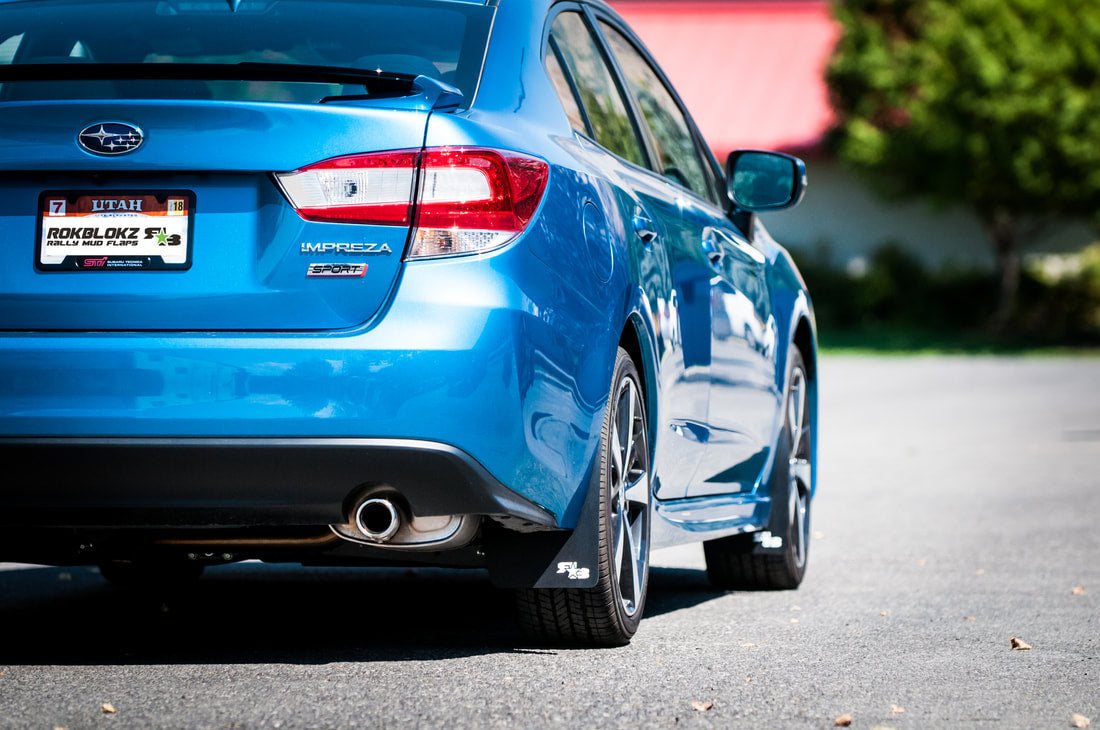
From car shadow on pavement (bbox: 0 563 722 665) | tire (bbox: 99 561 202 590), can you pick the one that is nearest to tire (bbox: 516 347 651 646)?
car shadow on pavement (bbox: 0 563 722 665)

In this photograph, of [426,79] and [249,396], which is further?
[426,79]

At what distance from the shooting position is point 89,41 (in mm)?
4762

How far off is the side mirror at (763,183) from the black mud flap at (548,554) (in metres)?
2.04

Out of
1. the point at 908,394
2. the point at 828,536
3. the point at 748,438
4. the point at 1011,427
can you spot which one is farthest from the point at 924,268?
the point at 748,438

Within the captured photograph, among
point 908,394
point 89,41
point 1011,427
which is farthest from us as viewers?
point 908,394

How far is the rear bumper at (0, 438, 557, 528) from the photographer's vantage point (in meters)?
3.99

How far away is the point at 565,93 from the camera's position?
4867 millimetres

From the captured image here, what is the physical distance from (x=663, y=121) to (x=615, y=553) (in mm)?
1881

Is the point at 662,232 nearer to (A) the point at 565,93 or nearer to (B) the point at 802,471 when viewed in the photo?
(A) the point at 565,93

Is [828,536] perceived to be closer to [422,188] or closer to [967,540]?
[967,540]

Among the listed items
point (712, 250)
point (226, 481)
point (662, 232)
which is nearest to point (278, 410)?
point (226, 481)

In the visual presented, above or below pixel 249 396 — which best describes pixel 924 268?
below

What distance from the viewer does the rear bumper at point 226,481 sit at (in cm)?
399

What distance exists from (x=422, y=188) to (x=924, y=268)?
38.1 metres
